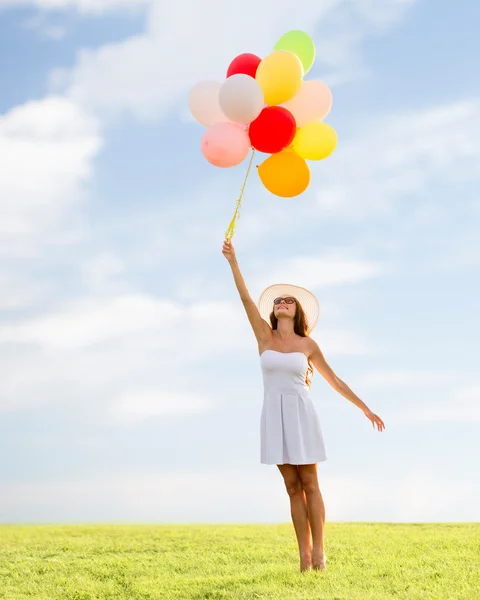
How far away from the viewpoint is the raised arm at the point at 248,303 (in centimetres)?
698

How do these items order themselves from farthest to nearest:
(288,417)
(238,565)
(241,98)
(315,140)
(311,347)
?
(238,565) < (315,140) < (311,347) < (241,98) < (288,417)

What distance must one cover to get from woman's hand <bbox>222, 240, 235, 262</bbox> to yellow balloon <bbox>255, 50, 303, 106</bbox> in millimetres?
1499

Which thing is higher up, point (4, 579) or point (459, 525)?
point (459, 525)

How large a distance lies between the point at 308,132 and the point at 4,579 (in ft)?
18.8

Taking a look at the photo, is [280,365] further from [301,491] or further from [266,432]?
[301,491]

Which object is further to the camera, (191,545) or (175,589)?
(191,545)

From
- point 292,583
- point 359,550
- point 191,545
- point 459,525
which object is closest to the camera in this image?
point 292,583

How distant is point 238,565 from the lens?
793 cm

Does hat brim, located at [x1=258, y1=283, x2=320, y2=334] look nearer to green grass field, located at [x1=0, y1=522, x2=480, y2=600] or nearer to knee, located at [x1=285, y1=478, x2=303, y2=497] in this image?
knee, located at [x1=285, y1=478, x2=303, y2=497]

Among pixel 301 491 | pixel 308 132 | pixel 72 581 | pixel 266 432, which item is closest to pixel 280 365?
pixel 266 432

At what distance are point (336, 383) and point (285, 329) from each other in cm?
74

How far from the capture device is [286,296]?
291 inches

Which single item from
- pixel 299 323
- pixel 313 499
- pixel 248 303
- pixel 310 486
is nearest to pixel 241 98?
pixel 248 303

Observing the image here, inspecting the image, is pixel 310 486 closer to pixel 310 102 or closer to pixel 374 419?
pixel 374 419
